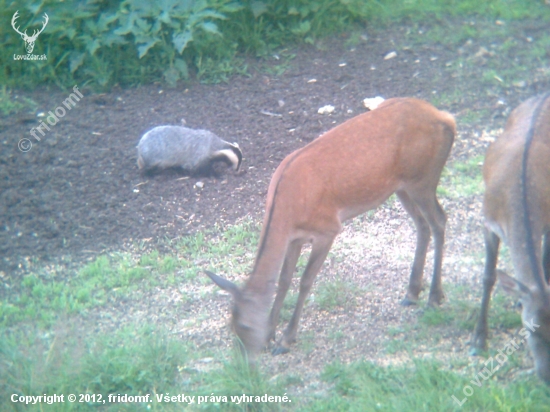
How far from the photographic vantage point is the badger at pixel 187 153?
25.1ft

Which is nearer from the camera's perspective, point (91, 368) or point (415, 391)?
point (415, 391)

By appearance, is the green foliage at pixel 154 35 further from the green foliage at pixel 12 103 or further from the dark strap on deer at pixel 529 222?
the dark strap on deer at pixel 529 222

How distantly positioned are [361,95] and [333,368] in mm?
5088

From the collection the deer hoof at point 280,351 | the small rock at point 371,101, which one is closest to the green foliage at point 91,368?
the deer hoof at point 280,351

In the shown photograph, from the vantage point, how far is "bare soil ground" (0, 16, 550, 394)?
559cm

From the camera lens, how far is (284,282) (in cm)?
532

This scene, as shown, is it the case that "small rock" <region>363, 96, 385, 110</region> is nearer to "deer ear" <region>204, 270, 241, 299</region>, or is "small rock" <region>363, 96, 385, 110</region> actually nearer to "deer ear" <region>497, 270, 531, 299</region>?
"deer ear" <region>204, 270, 241, 299</region>

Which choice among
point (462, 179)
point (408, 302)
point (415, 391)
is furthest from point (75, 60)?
point (415, 391)

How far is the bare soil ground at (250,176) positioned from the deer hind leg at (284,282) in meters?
0.29

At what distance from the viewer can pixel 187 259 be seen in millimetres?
6414

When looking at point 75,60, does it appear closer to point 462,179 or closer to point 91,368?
point 462,179

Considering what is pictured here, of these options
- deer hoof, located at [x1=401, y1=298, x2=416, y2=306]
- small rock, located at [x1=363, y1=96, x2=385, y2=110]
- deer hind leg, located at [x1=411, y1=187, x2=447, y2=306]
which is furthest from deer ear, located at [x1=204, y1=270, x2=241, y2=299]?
small rock, located at [x1=363, y1=96, x2=385, y2=110]

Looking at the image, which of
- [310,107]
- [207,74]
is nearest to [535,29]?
[310,107]

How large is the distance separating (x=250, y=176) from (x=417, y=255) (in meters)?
2.63
